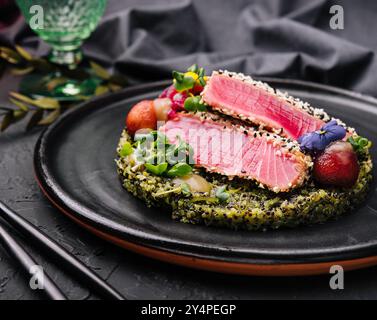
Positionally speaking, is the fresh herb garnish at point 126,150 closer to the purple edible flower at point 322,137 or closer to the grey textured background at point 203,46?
the grey textured background at point 203,46

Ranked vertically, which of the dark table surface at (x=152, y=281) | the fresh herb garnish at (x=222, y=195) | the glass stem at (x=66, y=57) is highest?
the fresh herb garnish at (x=222, y=195)

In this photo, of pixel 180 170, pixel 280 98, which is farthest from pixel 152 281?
pixel 280 98

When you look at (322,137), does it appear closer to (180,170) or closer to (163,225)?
(180,170)

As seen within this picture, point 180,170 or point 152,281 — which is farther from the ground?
point 180,170

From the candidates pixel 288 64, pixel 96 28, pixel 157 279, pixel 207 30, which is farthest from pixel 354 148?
pixel 96 28

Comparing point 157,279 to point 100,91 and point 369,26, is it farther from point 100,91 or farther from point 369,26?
point 369,26

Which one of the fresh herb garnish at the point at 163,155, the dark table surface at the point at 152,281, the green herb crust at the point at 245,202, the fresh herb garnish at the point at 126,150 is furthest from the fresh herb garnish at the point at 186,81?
the dark table surface at the point at 152,281
